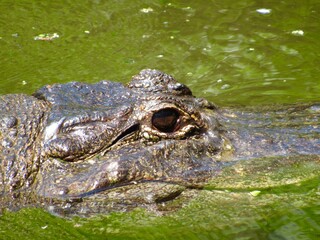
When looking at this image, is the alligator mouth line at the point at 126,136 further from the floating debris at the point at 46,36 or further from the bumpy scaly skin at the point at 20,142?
the floating debris at the point at 46,36

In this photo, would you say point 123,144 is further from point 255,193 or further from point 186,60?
point 186,60

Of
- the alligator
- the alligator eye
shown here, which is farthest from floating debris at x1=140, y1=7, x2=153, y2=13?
the alligator eye

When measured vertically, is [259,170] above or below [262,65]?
above

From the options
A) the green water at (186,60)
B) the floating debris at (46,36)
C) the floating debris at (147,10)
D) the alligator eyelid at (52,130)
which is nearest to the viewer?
the green water at (186,60)

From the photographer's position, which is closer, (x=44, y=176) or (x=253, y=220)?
(x=253, y=220)

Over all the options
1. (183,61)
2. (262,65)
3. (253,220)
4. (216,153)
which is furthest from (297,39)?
(253,220)

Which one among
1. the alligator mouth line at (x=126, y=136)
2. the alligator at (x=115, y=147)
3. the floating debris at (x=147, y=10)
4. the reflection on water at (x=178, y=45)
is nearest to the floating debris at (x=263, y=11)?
the reflection on water at (x=178, y=45)

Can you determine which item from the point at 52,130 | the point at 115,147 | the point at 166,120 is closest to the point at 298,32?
the point at 166,120

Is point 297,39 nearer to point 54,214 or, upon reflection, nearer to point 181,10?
point 181,10
